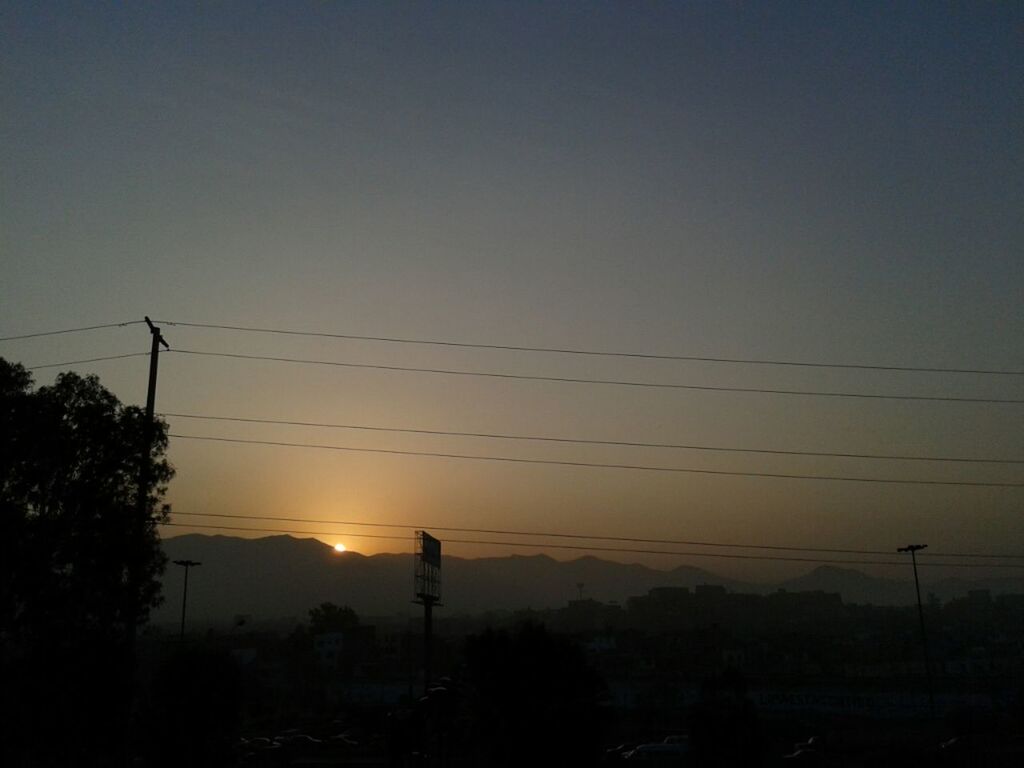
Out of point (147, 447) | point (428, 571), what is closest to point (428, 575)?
point (428, 571)

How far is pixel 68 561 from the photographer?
34.2m

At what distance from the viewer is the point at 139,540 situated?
117ft

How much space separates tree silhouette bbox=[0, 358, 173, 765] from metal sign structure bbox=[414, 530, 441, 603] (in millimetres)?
19214

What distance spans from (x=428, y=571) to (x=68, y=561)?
78.7 feet

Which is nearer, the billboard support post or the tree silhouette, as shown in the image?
the tree silhouette

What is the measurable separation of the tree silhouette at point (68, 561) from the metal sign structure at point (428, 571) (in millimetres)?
19214

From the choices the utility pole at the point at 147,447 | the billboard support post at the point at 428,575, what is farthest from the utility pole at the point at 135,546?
the billboard support post at the point at 428,575

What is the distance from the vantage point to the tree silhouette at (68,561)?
32812 millimetres

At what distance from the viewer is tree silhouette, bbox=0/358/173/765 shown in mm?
32812

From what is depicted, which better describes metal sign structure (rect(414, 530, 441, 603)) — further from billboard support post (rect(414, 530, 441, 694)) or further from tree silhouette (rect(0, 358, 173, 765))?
tree silhouette (rect(0, 358, 173, 765))

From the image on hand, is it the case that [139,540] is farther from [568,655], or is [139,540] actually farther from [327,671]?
[327,671]

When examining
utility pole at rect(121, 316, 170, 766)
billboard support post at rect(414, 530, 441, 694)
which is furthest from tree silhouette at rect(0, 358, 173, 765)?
billboard support post at rect(414, 530, 441, 694)

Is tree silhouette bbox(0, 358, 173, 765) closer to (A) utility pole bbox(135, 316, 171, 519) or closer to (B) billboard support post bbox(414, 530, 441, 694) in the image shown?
(A) utility pole bbox(135, 316, 171, 519)

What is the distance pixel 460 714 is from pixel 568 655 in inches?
334
